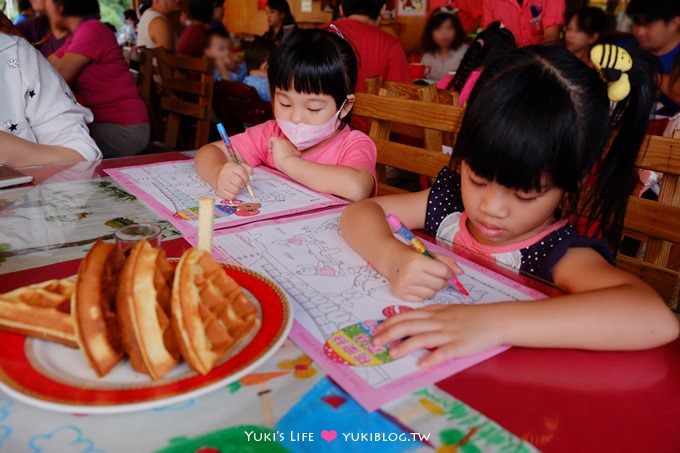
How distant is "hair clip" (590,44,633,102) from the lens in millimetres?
870

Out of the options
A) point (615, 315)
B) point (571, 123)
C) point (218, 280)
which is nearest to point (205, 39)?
point (218, 280)

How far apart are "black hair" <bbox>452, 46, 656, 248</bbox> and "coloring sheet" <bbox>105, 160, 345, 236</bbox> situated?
41 cm

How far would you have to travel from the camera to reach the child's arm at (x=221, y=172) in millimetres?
1176

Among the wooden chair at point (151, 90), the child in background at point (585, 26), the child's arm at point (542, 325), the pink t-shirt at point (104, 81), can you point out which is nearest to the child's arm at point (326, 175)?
the child's arm at point (542, 325)

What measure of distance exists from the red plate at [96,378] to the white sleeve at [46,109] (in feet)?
3.78

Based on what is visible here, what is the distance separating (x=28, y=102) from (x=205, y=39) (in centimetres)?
102

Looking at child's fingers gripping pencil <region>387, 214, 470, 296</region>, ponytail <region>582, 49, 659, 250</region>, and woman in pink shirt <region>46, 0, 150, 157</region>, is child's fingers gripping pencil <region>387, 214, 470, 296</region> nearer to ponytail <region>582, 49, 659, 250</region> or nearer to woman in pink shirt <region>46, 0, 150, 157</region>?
ponytail <region>582, 49, 659, 250</region>

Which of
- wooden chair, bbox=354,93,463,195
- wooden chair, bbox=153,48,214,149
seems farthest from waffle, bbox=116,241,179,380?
wooden chair, bbox=153,48,214,149

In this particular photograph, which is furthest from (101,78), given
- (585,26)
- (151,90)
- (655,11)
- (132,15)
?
(585,26)

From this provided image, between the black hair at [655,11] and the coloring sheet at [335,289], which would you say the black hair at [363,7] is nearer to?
the black hair at [655,11]

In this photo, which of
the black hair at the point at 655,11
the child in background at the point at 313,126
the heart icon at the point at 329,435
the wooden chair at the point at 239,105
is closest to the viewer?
the heart icon at the point at 329,435

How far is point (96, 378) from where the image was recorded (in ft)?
1.72

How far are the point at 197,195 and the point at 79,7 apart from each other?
7.13 ft

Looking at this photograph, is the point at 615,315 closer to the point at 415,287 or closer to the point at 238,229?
the point at 415,287
